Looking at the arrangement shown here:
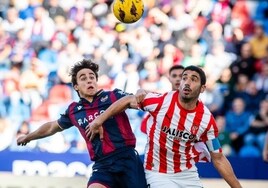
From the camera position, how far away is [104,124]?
716 cm

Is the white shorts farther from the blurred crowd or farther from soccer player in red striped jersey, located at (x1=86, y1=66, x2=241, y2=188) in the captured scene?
the blurred crowd

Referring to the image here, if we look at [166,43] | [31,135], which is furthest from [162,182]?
[166,43]

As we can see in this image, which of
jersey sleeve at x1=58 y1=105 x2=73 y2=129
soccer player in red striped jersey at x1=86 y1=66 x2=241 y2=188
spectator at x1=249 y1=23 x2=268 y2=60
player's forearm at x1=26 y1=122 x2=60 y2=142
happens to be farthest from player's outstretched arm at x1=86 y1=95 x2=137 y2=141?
spectator at x1=249 y1=23 x2=268 y2=60

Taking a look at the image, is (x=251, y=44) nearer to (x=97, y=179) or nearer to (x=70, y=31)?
(x=70, y=31)

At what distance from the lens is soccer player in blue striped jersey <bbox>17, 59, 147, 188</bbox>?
708 centimetres

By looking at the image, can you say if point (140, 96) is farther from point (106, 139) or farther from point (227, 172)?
point (227, 172)

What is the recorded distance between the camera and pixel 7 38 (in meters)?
13.6

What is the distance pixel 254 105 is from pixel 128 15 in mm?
4551

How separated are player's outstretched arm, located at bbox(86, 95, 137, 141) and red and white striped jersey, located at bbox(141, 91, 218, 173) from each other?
146 mm

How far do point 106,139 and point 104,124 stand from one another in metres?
0.14

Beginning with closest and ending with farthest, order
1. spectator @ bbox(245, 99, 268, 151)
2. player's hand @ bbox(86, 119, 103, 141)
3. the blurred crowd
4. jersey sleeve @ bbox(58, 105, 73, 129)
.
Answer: player's hand @ bbox(86, 119, 103, 141), jersey sleeve @ bbox(58, 105, 73, 129), spectator @ bbox(245, 99, 268, 151), the blurred crowd

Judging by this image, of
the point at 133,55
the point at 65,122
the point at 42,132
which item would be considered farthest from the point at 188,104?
the point at 133,55

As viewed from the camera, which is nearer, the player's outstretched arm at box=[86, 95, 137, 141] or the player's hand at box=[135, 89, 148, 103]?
the player's outstretched arm at box=[86, 95, 137, 141]

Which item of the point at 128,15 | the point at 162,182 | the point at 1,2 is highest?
the point at 1,2
